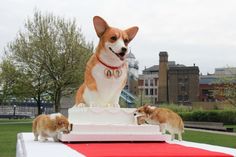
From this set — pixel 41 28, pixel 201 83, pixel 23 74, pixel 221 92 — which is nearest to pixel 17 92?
pixel 23 74

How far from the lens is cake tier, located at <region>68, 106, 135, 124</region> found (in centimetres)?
769

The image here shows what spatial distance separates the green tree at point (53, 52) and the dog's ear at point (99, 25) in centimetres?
2840

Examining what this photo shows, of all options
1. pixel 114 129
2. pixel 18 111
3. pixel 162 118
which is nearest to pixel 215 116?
pixel 162 118

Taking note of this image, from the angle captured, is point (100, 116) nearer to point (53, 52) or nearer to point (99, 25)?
point (99, 25)

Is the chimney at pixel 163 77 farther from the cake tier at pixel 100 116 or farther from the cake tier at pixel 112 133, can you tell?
the cake tier at pixel 112 133

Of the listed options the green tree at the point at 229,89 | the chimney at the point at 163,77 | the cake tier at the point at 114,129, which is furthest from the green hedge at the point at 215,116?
the chimney at the point at 163,77

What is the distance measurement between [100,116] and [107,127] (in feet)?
1.54

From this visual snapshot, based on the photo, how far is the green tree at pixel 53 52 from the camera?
121 feet

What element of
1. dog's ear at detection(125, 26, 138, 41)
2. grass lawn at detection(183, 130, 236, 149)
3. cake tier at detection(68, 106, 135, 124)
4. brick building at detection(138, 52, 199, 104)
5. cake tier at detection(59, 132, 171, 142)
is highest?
brick building at detection(138, 52, 199, 104)

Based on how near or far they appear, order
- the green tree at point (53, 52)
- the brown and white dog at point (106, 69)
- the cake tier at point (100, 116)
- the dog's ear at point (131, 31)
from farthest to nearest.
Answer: the green tree at point (53, 52)
the dog's ear at point (131, 31)
the brown and white dog at point (106, 69)
the cake tier at point (100, 116)

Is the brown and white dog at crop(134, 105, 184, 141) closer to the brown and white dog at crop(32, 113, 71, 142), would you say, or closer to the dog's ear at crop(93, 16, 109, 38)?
the brown and white dog at crop(32, 113, 71, 142)

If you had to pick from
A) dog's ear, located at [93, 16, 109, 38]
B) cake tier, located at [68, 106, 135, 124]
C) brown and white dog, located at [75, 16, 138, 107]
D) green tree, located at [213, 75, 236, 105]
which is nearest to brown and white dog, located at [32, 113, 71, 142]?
cake tier, located at [68, 106, 135, 124]

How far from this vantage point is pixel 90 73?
816 cm

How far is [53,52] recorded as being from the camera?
3684 centimetres
